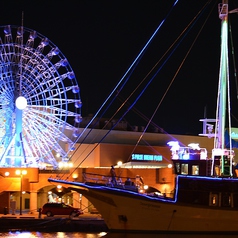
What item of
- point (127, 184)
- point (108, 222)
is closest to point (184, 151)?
point (127, 184)

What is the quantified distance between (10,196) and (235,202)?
2483 cm

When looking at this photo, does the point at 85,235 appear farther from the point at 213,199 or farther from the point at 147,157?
the point at 147,157

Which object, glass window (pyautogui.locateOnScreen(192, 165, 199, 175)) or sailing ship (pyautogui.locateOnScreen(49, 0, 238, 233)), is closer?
sailing ship (pyautogui.locateOnScreen(49, 0, 238, 233))

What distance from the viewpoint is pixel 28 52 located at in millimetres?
58094

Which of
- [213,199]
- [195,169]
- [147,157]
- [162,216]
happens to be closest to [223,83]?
[195,169]

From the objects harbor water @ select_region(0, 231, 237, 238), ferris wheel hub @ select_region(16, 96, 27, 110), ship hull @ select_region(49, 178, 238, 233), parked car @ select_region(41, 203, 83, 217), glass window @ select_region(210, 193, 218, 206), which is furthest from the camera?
ferris wheel hub @ select_region(16, 96, 27, 110)

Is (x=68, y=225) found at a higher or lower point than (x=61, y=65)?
lower

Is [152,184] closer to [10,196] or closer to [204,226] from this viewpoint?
[10,196]

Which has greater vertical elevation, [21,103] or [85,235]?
[21,103]

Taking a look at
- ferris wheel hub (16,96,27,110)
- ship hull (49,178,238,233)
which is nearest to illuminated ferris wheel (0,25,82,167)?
ferris wheel hub (16,96,27,110)

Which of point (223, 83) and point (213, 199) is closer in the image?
point (213, 199)

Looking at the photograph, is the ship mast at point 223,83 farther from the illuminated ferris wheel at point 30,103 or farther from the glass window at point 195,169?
the illuminated ferris wheel at point 30,103

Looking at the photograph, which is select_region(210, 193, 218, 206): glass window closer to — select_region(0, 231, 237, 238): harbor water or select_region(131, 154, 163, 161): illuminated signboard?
select_region(0, 231, 237, 238): harbor water

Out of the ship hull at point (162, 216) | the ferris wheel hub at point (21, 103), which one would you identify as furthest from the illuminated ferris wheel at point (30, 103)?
the ship hull at point (162, 216)
